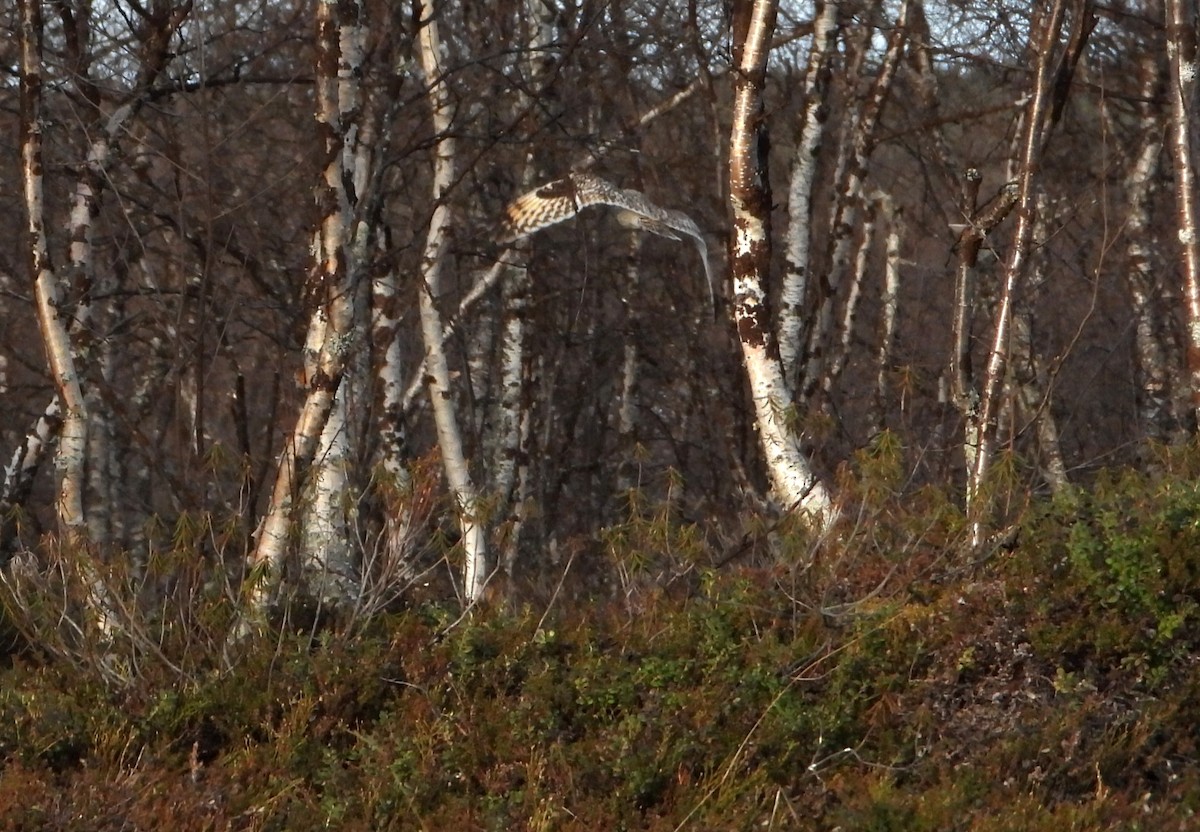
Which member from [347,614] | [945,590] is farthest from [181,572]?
[945,590]

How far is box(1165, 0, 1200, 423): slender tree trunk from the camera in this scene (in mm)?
7637

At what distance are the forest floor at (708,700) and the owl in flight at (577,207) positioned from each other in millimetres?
2224

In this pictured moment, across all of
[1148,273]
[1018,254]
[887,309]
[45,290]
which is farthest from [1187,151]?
[45,290]

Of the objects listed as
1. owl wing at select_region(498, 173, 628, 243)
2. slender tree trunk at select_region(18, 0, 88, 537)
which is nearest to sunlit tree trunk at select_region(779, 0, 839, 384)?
owl wing at select_region(498, 173, 628, 243)

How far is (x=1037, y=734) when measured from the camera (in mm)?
5512

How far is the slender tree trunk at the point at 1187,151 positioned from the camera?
25.1 ft

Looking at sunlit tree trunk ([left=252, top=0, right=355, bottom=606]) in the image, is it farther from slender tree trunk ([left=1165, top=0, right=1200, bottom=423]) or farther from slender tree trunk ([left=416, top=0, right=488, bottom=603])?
slender tree trunk ([left=1165, top=0, right=1200, bottom=423])

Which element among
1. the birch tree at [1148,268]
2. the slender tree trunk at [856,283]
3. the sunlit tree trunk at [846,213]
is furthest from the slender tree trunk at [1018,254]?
the birch tree at [1148,268]

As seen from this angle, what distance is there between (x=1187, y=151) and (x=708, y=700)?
13.6 feet

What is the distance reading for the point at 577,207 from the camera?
7.93 metres

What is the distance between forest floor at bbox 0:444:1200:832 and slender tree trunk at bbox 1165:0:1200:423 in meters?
1.62

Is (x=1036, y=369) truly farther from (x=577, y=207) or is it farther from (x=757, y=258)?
(x=577, y=207)

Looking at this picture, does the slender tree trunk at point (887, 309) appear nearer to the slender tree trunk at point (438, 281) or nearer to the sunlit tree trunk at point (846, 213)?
the sunlit tree trunk at point (846, 213)

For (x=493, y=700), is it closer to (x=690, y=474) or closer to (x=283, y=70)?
(x=283, y=70)
